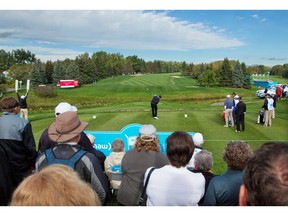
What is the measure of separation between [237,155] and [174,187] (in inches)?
32.5

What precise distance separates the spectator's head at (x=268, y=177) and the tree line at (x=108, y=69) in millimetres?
11114

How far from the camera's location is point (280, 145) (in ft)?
4.01

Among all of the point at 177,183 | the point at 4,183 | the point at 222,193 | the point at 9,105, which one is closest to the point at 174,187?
the point at 177,183

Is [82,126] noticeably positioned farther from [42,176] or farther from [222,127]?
[222,127]

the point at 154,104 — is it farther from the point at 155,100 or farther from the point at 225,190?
the point at 225,190

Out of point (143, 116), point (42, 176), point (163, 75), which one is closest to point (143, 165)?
point (42, 176)

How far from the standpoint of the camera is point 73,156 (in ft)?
8.48

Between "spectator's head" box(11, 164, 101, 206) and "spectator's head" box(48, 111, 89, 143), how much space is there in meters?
1.37

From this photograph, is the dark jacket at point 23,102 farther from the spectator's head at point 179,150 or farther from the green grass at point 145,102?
the spectator's head at point 179,150

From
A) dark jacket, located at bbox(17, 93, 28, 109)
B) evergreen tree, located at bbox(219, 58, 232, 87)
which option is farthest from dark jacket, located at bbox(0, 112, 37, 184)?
evergreen tree, located at bbox(219, 58, 232, 87)

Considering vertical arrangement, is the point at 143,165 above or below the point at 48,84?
below

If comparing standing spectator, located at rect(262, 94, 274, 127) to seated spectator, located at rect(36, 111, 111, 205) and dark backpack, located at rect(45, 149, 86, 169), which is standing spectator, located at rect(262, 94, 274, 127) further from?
dark backpack, located at rect(45, 149, 86, 169)

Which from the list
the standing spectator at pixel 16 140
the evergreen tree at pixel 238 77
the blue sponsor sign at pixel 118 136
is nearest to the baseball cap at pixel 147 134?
the standing spectator at pixel 16 140

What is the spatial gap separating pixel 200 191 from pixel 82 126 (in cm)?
140
